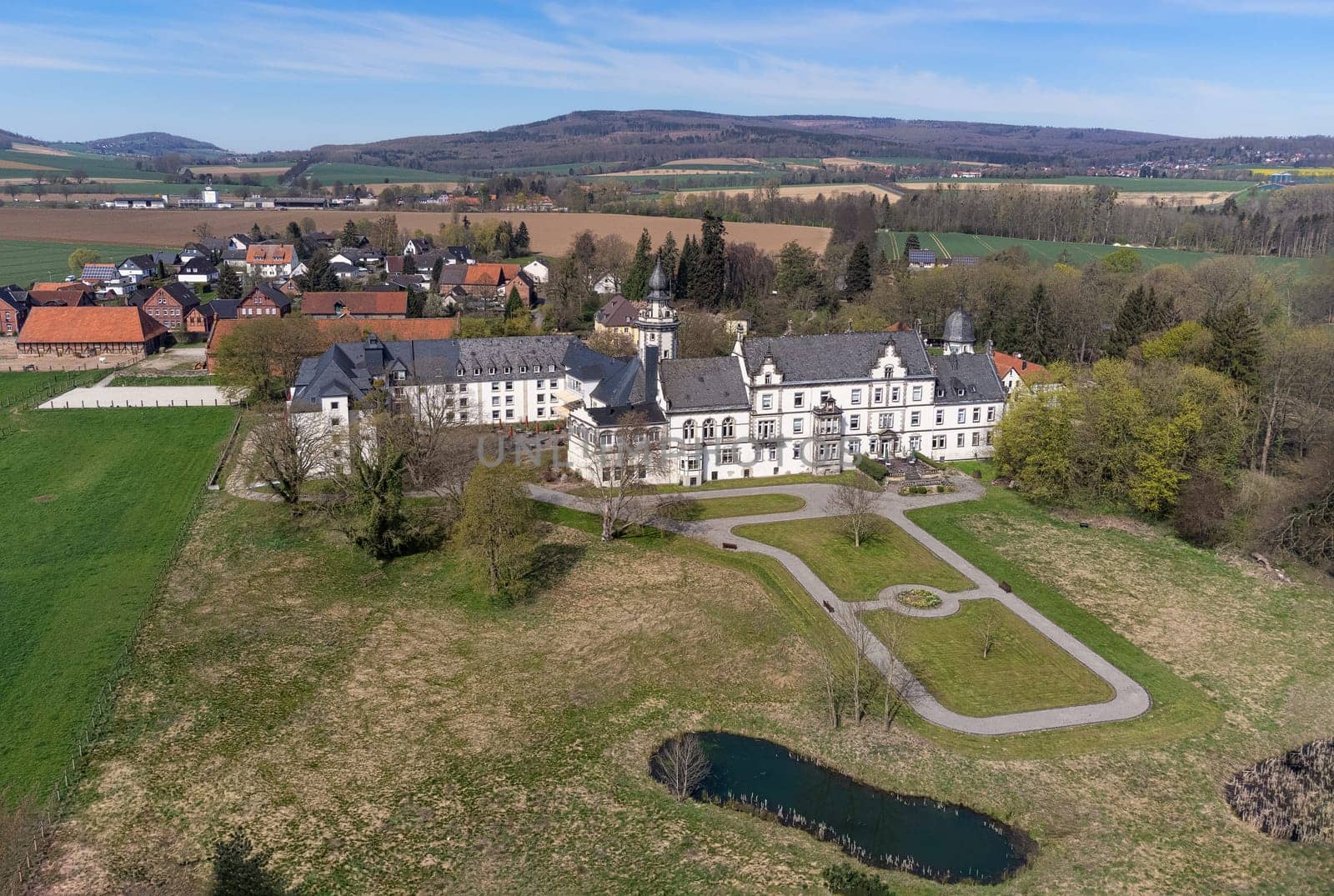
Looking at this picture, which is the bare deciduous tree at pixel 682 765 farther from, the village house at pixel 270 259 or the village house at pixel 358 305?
the village house at pixel 270 259

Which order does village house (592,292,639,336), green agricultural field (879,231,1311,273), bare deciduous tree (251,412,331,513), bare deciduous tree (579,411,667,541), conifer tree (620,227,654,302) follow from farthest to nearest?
green agricultural field (879,231,1311,273)
conifer tree (620,227,654,302)
village house (592,292,639,336)
bare deciduous tree (579,411,667,541)
bare deciduous tree (251,412,331,513)

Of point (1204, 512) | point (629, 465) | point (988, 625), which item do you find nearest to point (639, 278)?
point (629, 465)

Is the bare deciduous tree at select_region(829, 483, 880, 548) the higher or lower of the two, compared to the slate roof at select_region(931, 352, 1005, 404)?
lower

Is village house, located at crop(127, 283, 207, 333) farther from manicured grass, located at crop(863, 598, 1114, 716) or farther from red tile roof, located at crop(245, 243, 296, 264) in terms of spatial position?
manicured grass, located at crop(863, 598, 1114, 716)

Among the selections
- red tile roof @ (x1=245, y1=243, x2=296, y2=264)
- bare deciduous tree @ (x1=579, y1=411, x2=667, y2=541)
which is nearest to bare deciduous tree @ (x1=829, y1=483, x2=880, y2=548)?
bare deciduous tree @ (x1=579, y1=411, x2=667, y2=541)

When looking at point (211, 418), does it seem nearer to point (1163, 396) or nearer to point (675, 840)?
point (675, 840)

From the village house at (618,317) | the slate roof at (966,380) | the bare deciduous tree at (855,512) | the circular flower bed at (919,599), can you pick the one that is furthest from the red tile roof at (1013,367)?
the village house at (618,317)

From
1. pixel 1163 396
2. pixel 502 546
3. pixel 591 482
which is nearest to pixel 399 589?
pixel 502 546
